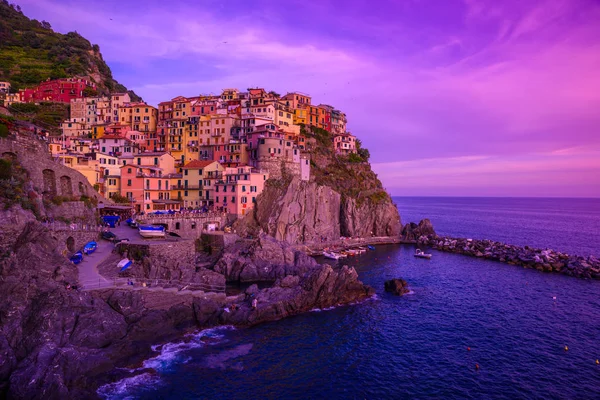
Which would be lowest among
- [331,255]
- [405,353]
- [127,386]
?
[405,353]

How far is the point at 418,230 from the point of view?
3457 inches

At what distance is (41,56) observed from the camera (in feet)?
382

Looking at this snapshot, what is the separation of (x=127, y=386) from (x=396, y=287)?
32.7 meters

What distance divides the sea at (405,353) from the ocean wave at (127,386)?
99 mm

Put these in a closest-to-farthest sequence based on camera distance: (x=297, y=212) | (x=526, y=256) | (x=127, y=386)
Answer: (x=127, y=386) → (x=526, y=256) → (x=297, y=212)

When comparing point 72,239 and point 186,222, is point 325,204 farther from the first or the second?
point 72,239

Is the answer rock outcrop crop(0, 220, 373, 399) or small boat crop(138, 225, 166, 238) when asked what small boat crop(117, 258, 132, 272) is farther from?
small boat crop(138, 225, 166, 238)

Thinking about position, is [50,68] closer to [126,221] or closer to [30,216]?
[126,221]

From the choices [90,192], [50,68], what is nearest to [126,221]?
[90,192]

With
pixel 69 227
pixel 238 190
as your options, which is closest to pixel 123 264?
pixel 69 227

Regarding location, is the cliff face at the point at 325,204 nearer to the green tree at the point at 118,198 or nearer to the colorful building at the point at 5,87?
the green tree at the point at 118,198

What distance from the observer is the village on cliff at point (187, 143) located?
6475 cm

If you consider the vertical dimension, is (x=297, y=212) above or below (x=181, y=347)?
above

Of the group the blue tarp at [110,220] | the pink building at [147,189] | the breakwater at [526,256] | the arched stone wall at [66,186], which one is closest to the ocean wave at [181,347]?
the blue tarp at [110,220]
